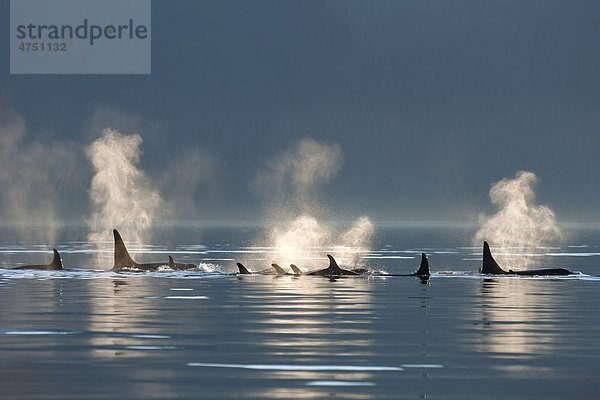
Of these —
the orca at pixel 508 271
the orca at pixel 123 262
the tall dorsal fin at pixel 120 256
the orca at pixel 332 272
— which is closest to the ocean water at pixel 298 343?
the orca at pixel 332 272

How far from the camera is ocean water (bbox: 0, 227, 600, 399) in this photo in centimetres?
2462

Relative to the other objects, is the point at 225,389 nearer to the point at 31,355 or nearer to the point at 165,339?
the point at 31,355

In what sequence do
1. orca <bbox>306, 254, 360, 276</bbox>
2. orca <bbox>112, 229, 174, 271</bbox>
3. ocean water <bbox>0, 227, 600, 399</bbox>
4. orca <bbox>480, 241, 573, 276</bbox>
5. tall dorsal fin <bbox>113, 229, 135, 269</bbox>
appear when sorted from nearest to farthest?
ocean water <bbox>0, 227, 600, 399</bbox>, orca <bbox>306, 254, 360, 276</bbox>, orca <bbox>480, 241, 573, 276</bbox>, orca <bbox>112, 229, 174, 271</bbox>, tall dorsal fin <bbox>113, 229, 135, 269</bbox>

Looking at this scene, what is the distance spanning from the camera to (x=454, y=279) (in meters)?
70.6

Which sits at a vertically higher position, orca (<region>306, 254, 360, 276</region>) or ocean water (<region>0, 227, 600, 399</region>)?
orca (<region>306, 254, 360, 276</region>)

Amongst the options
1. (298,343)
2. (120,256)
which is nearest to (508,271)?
(120,256)

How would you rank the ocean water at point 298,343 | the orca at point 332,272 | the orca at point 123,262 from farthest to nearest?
the orca at point 123,262, the orca at point 332,272, the ocean water at point 298,343

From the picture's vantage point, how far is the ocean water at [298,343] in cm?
2462

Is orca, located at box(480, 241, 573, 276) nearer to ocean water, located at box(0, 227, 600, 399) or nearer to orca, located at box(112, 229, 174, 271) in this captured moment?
ocean water, located at box(0, 227, 600, 399)

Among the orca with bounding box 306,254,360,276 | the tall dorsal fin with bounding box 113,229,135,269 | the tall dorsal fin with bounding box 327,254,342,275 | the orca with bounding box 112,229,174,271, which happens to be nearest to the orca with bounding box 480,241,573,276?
the orca with bounding box 306,254,360,276

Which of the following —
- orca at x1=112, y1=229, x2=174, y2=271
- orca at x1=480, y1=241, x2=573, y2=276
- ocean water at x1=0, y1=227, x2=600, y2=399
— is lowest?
ocean water at x1=0, y1=227, x2=600, y2=399

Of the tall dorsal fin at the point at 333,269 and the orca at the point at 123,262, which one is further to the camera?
the orca at the point at 123,262

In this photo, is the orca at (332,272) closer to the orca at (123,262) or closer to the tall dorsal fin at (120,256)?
the orca at (123,262)

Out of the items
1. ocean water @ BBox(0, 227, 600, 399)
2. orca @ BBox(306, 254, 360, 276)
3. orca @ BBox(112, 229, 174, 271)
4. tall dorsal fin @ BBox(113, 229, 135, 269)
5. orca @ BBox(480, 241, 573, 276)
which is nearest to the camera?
ocean water @ BBox(0, 227, 600, 399)
